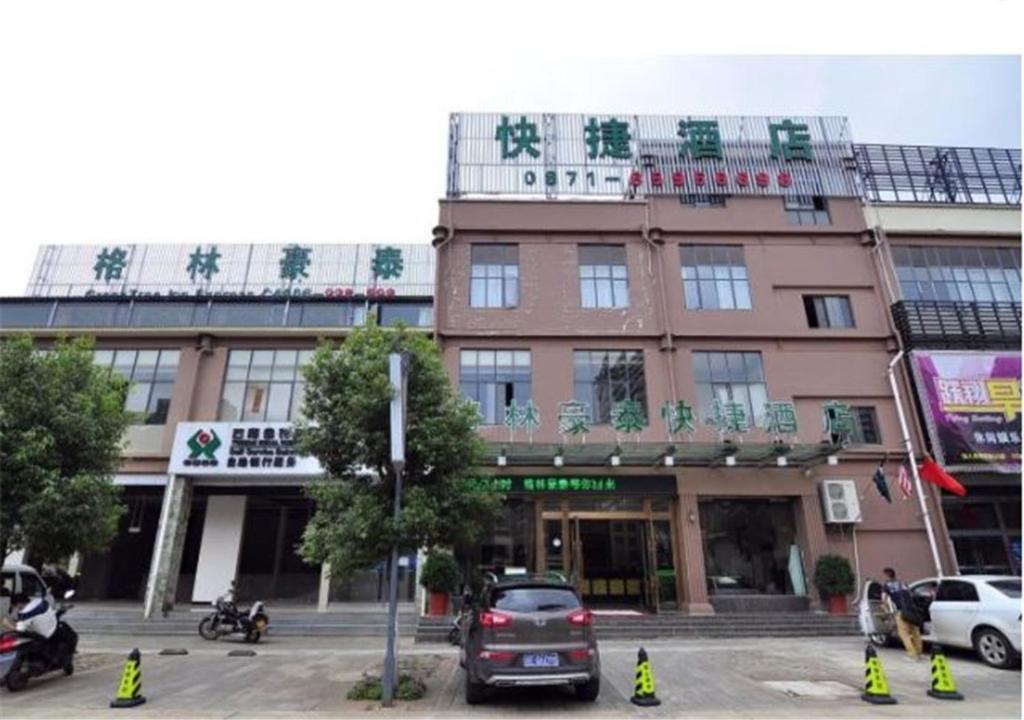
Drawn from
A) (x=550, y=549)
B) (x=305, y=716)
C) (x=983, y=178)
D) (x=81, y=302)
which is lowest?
(x=305, y=716)

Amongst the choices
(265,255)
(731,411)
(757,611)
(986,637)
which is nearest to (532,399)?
(731,411)

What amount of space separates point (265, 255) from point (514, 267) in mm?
13654

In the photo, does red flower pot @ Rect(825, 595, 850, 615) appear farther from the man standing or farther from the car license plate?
the car license plate

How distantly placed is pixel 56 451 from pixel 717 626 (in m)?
13.3

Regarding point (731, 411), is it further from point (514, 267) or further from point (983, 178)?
point (983, 178)

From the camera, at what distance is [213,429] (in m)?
15.4

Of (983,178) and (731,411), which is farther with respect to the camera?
(983,178)

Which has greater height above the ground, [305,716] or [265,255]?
[265,255]

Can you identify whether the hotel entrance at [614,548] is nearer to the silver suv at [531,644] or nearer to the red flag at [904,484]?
the red flag at [904,484]

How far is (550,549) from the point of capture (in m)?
14.8

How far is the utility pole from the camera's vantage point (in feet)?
23.7

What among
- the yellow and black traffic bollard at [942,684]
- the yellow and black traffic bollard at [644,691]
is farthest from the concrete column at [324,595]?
the yellow and black traffic bollard at [942,684]

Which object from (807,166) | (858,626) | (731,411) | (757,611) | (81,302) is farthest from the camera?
(807,166)

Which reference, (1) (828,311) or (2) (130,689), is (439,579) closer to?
(2) (130,689)
